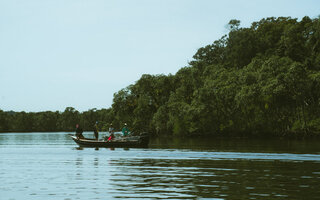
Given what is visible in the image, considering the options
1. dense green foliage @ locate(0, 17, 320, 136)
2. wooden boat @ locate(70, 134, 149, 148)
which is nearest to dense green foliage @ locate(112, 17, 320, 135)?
dense green foliage @ locate(0, 17, 320, 136)

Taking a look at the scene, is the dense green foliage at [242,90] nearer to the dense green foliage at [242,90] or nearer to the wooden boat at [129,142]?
the dense green foliage at [242,90]

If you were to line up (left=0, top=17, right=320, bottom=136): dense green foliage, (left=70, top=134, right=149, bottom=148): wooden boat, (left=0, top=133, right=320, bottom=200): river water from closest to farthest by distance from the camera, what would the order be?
(left=0, top=133, right=320, bottom=200): river water
(left=70, top=134, right=149, bottom=148): wooden boat
(left=0, top=17, right=320, bottom=136): dense green foliage

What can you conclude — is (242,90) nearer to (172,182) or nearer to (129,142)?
(129,142)

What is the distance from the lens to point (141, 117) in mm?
86938

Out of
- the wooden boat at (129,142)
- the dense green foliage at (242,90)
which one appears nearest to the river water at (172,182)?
the wooden boat at (129,142)

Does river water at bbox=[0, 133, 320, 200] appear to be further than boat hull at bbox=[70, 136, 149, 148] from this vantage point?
No

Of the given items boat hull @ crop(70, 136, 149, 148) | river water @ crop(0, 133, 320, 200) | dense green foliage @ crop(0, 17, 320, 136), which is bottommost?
river water @ crop(0, 133, 320, 200)

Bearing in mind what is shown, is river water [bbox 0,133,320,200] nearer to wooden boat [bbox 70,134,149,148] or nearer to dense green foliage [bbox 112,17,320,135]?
wooden boat [bbox 70,134,149,148]

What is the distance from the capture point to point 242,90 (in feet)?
206

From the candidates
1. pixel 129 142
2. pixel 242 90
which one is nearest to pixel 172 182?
pixel 129 142

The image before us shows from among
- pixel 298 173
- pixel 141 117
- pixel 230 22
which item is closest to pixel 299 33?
pixel 230 22

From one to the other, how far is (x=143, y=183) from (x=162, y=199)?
→ 3.94m

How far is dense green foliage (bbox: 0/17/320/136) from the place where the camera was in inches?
2402

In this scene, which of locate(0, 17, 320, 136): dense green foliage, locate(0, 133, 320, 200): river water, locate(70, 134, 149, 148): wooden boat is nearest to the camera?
locate(0, 133, 320, 200): river water
